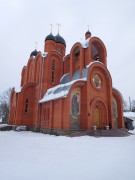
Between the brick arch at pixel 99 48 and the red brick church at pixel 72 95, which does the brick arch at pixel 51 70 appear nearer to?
the red brick church at pixel 72 95

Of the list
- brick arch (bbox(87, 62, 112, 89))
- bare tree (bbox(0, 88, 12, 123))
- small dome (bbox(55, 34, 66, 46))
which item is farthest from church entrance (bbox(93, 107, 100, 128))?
bare tree (bbox(0, 88, 12, 123))

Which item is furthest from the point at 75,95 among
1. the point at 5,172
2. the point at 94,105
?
the point at 5,172

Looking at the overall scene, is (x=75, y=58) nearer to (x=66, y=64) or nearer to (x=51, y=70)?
(x=66, y=64)

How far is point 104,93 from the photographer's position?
53.4 feet

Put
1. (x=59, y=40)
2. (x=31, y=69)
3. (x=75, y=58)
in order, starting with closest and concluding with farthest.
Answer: (x=75, y=58) → (x=31, y=69) → (x=59, y=40)

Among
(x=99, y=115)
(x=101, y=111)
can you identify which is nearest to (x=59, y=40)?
(x=101, y=111)

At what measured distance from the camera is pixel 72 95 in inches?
557

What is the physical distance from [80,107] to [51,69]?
22.9 feet

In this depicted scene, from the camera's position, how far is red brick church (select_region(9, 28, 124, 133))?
13.8m

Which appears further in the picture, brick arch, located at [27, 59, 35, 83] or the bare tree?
the bare tree

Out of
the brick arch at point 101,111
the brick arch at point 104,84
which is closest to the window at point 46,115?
the brick arch at point 101,111

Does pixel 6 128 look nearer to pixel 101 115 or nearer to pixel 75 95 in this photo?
pixel 75 95

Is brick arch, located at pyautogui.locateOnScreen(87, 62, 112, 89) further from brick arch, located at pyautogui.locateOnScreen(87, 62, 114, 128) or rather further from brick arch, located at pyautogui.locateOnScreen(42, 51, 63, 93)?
brick arch, located at pyautogui.locateOnScreen(42, 51, 63, 93)

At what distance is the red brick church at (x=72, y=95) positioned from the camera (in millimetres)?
13836
